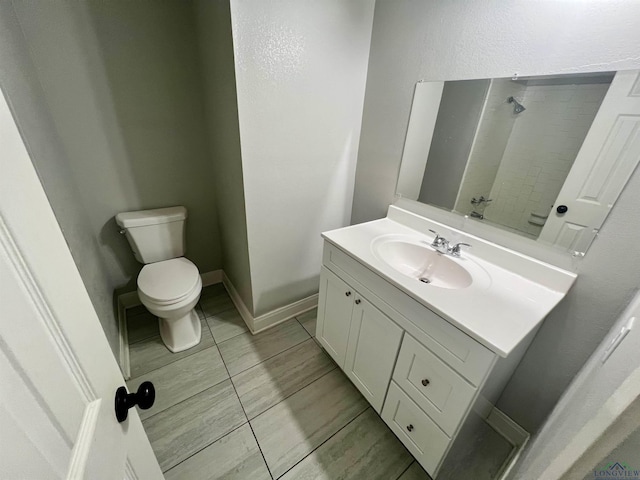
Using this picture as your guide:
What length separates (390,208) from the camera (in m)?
1.58

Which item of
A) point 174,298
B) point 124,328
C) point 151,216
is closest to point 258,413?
point 174,298

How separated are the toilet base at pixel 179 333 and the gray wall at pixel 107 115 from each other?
260mm

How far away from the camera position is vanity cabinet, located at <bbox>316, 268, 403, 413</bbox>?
1114 mm

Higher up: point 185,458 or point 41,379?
point 41,379

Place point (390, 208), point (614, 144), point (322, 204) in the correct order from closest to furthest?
point (614, 144) < point (390, 208) < point (322, 204)

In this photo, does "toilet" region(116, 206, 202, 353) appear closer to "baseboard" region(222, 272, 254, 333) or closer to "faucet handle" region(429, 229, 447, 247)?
"baseboard" region(222, 272, 254, 333)

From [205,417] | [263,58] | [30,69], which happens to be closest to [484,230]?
[263,58]

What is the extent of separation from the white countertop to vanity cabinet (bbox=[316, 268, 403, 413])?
205mm

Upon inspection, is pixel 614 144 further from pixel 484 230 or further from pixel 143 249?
pixel 143 249

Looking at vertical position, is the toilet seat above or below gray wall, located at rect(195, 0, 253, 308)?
below

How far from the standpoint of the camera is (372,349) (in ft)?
3.91

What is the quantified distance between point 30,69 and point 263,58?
1039 millimetres

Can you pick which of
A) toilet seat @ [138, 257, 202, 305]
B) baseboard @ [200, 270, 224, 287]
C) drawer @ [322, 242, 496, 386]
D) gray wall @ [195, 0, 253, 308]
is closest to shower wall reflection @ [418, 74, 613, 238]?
drawer @ [322, 242, 496, 386]

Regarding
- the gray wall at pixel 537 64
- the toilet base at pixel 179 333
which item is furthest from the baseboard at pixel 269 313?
the gray wall at pixel 537 64
